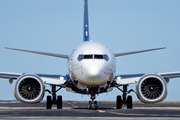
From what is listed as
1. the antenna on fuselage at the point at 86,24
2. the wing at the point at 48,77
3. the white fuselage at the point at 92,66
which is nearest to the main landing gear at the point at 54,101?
the wing at the point at 48,77

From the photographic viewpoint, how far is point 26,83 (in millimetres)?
21109

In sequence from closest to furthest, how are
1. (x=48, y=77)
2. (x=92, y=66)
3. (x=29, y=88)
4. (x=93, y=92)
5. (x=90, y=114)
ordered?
(x=90, y=114) → (x=92, y=66) → (x=29, y=88) → (x=93, y=92) → (x=48, y=77)

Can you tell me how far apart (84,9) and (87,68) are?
17.7 m

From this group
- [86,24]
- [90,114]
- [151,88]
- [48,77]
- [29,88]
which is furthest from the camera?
[86,24]

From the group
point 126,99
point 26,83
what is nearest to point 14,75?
point 26,83

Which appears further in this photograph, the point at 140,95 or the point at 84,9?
the point at 84,9

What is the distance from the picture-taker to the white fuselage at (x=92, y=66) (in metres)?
19.7

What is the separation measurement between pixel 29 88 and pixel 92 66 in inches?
155

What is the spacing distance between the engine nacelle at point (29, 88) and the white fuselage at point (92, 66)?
6.74 ft

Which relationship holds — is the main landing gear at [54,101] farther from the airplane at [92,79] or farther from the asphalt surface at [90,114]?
the asphalt surface at [90,114]

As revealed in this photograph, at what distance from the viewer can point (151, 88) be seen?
→ 69.1ft

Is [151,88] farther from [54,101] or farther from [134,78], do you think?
[54,101]

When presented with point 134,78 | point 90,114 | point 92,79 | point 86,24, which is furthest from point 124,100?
point 86,24

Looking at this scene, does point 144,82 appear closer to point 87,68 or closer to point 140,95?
point 140,95
